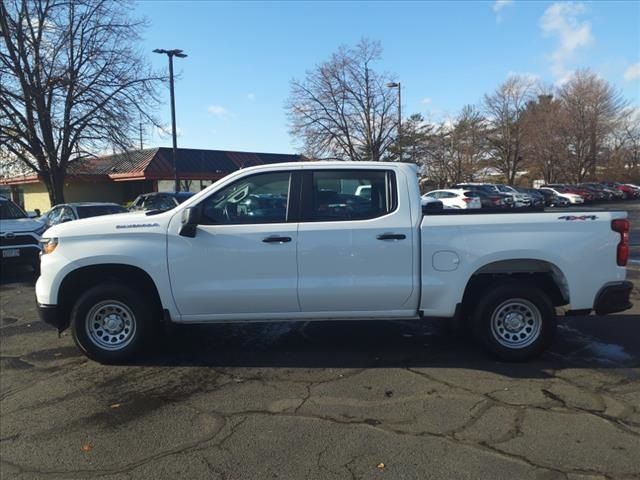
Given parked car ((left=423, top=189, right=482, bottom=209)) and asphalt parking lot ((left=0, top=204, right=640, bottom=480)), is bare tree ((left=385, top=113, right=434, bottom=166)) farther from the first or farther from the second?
asphalt parking lot ((left=0, top=204, right=640, bottom=480))

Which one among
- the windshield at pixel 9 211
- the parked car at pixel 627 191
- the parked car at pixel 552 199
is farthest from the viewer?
the parked car at pixel 627 191

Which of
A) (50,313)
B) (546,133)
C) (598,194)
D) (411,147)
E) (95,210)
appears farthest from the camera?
(546,133)

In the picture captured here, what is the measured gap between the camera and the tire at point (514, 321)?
4.85 m

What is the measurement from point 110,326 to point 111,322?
4 cm

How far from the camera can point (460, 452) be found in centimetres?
336

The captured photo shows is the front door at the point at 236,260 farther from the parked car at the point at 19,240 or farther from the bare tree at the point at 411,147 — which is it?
the bare tree at the point at 411,147

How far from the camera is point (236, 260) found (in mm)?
4840

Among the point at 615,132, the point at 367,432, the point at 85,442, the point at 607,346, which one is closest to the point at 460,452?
the point at 367,432

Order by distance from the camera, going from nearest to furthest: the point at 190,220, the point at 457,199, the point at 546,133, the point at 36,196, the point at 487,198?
1. the point at 190,220
2. the point at 457,199
3. the point at 487,198
4. the point at 36,196
5. the point at 546,133

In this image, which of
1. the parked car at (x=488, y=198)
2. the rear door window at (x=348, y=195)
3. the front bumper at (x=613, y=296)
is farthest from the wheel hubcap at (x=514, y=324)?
the parked car at (x=488, y=198)

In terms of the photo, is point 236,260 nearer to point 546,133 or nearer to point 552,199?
point 552,199

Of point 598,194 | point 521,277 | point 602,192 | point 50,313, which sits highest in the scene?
point 602,192

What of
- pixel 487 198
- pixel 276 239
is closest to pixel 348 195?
pixel 276 239

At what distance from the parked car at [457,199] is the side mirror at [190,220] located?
19440 mm
